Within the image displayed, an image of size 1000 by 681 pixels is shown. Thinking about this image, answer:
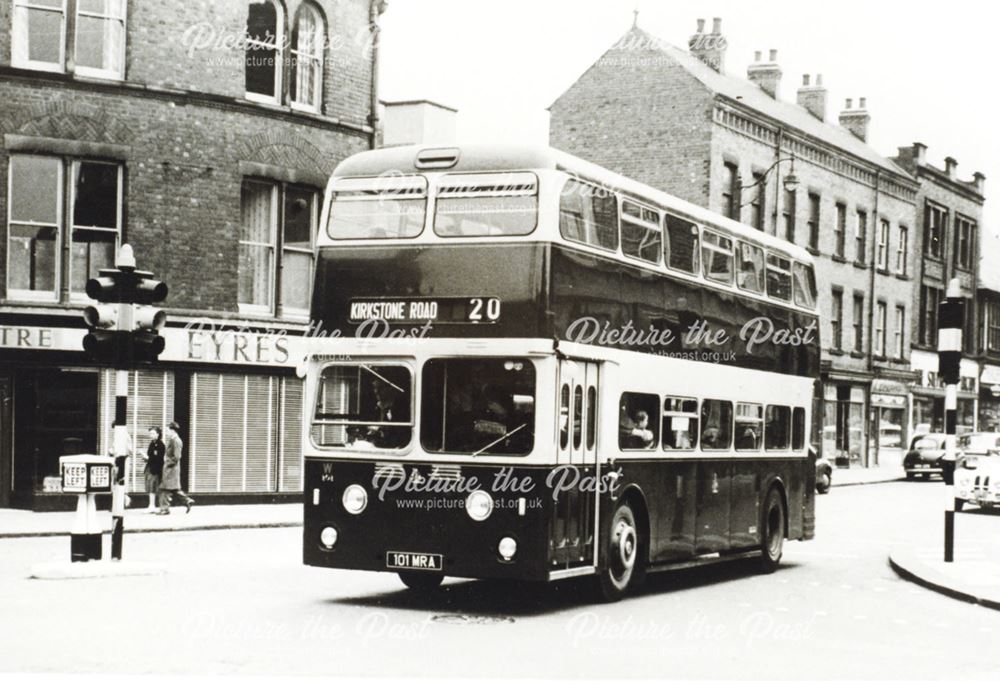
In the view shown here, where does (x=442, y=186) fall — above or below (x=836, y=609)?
above

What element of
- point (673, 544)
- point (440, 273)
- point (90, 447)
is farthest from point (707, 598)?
point (90, 447)

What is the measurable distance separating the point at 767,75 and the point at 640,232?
126ft

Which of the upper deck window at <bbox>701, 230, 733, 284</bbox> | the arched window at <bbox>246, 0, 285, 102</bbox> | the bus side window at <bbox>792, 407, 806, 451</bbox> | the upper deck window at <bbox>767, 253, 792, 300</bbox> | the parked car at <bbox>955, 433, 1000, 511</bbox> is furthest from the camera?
the parked car at <bbox>955, 433, 1000, 511</bbox>

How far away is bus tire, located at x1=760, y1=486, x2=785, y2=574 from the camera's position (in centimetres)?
1802

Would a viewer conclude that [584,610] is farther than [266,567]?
No

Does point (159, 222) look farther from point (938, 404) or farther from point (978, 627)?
point (938, 404)

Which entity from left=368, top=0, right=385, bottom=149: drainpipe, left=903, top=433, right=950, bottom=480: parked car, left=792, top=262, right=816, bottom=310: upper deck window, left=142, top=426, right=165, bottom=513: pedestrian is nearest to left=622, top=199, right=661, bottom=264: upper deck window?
left=792, top=262, right=816, bottom=310: upper deck window

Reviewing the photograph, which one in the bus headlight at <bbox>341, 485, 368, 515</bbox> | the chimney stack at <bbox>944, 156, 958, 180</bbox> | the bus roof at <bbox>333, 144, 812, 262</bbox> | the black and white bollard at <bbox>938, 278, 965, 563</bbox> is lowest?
the bus headlight at <bbox>341, 485, 368, 515</bbox>

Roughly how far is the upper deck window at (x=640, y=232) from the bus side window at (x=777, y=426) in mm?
4086

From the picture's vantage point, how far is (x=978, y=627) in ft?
42.3

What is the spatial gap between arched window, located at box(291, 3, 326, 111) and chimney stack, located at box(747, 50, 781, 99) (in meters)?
25.1

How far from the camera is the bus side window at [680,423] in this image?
594 inches

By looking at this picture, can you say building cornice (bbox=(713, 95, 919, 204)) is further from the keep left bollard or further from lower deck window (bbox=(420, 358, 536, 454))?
lower deck window (bbox=(420, 358, 536, 454))

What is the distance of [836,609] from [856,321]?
4029cm
